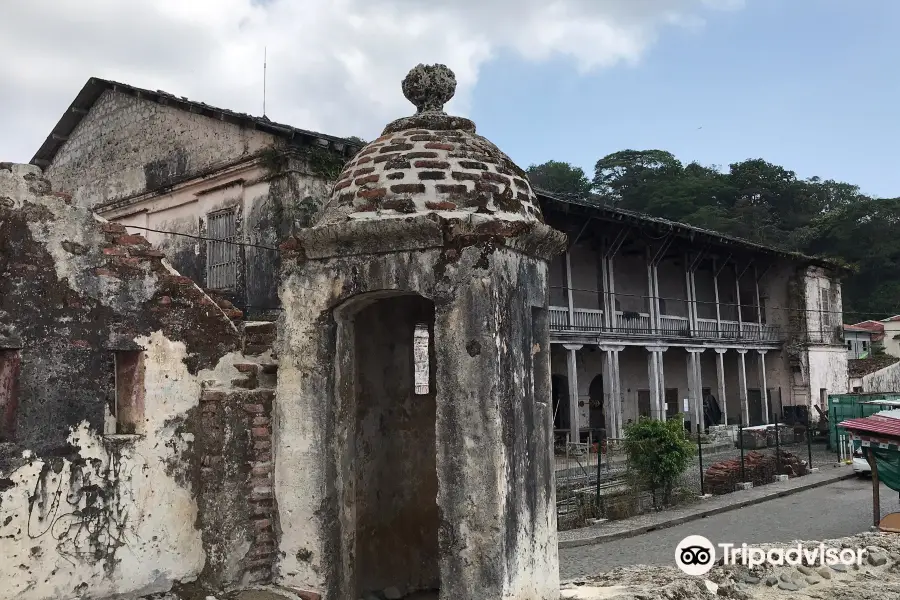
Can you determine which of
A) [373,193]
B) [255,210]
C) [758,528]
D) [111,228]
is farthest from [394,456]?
[255,210]

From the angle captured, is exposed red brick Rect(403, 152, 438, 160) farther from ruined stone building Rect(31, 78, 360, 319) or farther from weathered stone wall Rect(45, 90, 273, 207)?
weathered stone wall Rect(45, 90, 273, 207)

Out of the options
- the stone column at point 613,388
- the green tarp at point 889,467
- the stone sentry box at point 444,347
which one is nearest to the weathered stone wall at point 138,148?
the stone sentry box at point 444,347

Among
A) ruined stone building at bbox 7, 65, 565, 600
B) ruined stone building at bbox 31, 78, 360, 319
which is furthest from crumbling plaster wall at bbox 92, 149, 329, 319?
ruined stone building at bbox 7, 65, 565, 600

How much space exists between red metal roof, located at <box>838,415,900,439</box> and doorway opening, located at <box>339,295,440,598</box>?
6824 mm

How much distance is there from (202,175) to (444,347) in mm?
11139

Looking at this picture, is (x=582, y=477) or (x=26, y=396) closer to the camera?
(x=26, y=396)

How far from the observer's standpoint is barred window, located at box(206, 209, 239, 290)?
528 inches

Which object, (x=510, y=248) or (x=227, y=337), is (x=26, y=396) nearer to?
(x=227, y=337)

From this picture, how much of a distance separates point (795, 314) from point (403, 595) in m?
25.3

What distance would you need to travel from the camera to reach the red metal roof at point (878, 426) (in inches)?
389

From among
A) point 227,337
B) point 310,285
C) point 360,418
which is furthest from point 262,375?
point 360,418

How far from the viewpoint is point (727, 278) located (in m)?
28.0

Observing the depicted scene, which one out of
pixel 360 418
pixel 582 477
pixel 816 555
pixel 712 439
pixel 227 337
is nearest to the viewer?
pixel 227 337

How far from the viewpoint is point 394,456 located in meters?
6.11
